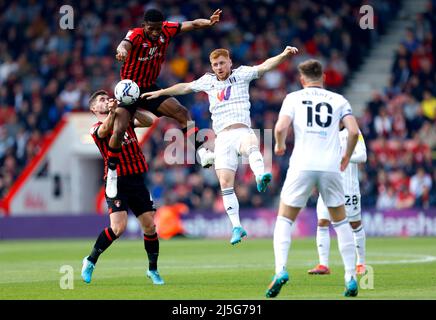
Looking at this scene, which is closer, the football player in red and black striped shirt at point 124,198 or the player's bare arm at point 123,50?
the player's bare arm at point 123,50

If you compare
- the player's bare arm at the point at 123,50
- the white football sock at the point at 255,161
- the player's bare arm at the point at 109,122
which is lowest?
the white football sock at the point at 255,161

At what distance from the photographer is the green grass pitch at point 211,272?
1244 centimetres

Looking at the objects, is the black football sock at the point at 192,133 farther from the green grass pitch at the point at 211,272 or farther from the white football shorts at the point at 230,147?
the green grass pitch at the point at 211,272

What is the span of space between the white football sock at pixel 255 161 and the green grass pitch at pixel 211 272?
149 cm

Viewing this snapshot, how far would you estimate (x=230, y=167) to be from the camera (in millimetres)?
14992

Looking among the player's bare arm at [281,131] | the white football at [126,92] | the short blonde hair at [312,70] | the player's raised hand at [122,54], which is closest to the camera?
the player's bare arm at [281,131]

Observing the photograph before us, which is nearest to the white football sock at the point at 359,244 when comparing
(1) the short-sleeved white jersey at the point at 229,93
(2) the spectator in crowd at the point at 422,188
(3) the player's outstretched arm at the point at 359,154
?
(3) the player's outstretched arm at the point at 359,154

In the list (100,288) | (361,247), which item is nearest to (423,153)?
(361,247)

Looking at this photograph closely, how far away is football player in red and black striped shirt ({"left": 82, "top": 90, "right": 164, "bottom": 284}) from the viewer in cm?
1398

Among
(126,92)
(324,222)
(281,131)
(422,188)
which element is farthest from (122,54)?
(422,188)

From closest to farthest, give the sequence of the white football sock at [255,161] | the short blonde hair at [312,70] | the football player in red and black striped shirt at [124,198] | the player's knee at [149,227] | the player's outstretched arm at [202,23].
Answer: the short blonde hair at [312,70]
the football player in red and black striped shirt at [124,198]
the player's knee at [149,227]
the white football sock at [255,161]
the player's outstretched arm at [202,23]

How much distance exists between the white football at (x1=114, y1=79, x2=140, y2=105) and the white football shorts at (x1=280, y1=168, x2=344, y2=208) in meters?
3.46

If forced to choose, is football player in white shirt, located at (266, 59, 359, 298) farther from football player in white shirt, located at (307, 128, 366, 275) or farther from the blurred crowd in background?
the blurred crowd in background

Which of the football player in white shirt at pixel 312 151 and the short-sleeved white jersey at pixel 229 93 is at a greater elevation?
the short-sleeved white jersey at pixel 229 93
